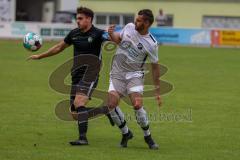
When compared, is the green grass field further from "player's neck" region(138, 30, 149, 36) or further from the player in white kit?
"player's neck" region(138, 30, 149, 36)

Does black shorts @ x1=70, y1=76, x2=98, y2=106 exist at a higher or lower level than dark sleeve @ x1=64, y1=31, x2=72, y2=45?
lower

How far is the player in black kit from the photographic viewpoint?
11062 mm

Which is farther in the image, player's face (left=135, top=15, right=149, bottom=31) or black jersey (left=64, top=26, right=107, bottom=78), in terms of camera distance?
black jersey (left=64, top=26, right=107, bottom=78)

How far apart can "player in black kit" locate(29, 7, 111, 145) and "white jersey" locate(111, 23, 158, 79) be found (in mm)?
458

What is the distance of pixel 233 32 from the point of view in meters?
44.2

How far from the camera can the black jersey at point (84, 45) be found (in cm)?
1116

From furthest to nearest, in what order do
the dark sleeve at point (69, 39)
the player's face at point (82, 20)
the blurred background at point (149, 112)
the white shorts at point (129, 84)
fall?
the dark sleeve at point (69, 39)
the player's face at point (82, 20)
the white shorts at point (129, 84)
the blurred background at point (149, 112)

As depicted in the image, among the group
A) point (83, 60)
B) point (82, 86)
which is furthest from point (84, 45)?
point (82, 86)

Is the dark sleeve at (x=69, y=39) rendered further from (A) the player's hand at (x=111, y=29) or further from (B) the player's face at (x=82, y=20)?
(A) the player's hand at (x=111, y=29)

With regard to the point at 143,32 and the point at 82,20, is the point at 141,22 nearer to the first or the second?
the point at 143,32

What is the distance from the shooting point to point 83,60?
1128cm

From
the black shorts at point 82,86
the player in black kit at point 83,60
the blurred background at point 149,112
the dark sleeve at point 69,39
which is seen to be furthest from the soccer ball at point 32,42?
the blurred background at point 149,112

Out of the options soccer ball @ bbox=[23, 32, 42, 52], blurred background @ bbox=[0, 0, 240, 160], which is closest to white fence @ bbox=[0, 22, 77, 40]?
blurred background @ bbox=[0, 0, 240, 160]

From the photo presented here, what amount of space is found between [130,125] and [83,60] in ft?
8.37
